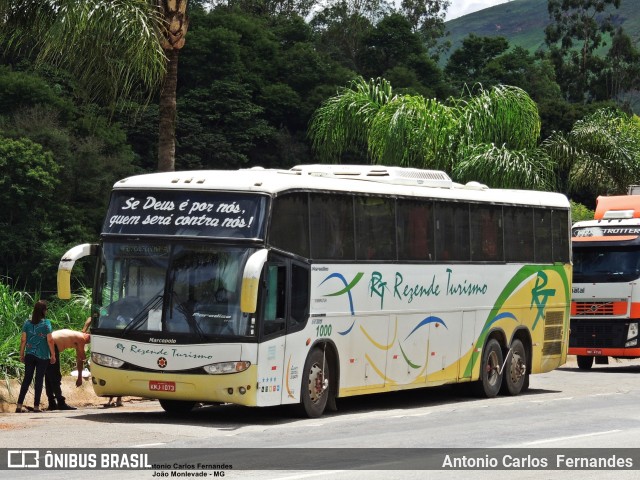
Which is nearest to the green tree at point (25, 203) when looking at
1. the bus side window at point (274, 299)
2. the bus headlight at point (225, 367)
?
the bus side window at point (274, 299)

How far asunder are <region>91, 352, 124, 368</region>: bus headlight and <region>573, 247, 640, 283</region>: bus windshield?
16.0 meters

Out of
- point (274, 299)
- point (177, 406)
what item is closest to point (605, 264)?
point (177, 406)

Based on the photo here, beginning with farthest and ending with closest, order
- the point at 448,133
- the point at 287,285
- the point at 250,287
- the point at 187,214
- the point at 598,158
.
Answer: the point at 598,158, the point at 448,133, the point at 287,285, the point at 187,214, the point at 250,287

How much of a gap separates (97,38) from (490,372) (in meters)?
8.61

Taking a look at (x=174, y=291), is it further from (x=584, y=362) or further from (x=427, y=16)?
(x=427, y=16)

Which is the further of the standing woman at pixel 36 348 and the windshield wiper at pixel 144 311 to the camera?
the standing woman at pixel 36 348

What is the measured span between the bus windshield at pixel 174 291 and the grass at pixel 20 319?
3.29m

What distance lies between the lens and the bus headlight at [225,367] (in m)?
16.3

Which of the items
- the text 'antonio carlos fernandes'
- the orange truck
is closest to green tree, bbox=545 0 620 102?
the orange truck

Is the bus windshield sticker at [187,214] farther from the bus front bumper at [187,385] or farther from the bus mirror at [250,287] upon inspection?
the bus front bumper at [187,385]

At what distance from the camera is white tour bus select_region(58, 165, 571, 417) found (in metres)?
16.5

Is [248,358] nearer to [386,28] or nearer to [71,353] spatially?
[71,353]

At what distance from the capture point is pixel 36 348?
18250mm

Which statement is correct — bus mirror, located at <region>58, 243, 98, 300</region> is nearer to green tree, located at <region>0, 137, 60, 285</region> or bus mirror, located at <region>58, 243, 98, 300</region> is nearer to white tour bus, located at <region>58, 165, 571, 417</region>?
white tour bus, located at <region>58, 165, 571, 417</region>
